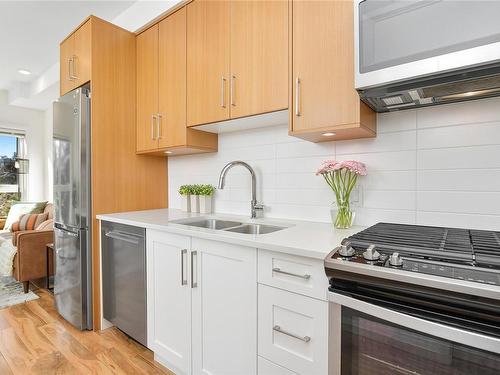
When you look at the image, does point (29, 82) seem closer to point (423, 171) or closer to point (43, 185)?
point (43, 185)

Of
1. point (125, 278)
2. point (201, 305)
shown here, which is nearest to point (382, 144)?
point (201, 305)

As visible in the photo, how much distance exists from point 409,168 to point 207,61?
55.1 inches

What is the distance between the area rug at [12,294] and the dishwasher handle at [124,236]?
1.51 metres

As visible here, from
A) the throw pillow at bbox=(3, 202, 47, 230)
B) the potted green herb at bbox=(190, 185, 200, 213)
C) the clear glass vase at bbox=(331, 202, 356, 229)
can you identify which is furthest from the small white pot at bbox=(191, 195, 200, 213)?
the throw pillow at bbox=(3, 202, 47, 230)

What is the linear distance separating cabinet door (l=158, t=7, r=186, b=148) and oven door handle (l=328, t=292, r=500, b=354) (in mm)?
1593

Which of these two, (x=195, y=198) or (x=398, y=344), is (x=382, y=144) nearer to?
(x=398, y=344)

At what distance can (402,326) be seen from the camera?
83 centimetres

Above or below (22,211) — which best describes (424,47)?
above

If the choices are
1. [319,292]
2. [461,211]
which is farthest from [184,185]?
[461,211]

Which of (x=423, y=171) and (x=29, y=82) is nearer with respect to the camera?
(x=423, y=171)

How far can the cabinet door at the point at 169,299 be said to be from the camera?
1.58 metres

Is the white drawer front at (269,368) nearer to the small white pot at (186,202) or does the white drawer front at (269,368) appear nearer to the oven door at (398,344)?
the oven door at (398,344)

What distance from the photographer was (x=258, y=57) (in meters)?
1.65

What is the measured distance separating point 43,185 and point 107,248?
14.5 ft
